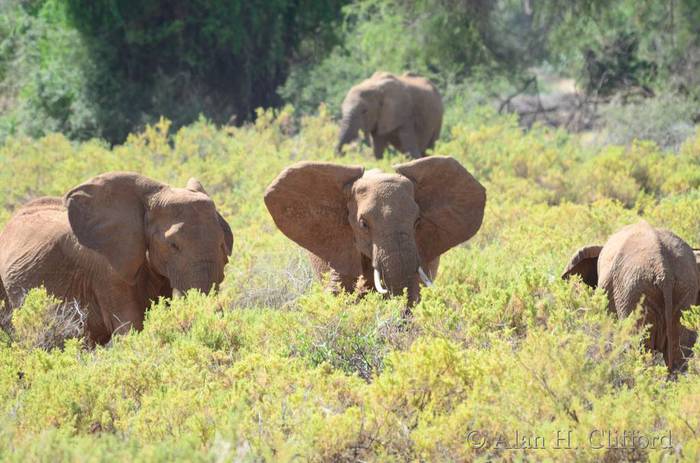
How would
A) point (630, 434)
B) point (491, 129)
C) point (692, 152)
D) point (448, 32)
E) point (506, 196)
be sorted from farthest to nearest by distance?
1. point (448, 32)
2. point (491, 129)
3. point (692, 152)
4. point (506, 196)
5. point (630, 434)

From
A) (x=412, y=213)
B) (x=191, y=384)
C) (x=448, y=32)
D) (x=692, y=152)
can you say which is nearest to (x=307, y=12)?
(x=448, y=32)

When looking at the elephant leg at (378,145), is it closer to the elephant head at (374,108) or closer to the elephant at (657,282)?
the elephant head at (374,108)

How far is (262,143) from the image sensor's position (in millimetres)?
19234

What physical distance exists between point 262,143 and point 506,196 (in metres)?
4.78

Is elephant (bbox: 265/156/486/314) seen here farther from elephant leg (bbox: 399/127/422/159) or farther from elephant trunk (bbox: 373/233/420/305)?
elephant leg (bbox: 399/127/422/159)

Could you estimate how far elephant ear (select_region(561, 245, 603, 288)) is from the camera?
8.47 meters

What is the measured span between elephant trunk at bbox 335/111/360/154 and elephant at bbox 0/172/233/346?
9.48 meters

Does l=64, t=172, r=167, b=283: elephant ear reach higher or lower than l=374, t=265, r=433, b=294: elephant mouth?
higher

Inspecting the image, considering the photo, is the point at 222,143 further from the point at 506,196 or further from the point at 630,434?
the point at 630,434

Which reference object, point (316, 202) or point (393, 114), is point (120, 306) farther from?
point (393, 114)

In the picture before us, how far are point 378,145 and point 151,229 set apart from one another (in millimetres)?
11037

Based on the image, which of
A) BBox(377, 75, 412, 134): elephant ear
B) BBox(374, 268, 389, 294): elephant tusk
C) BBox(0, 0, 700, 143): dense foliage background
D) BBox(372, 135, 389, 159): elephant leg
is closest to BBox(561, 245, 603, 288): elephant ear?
BBox(374, 268, 389, 294): elephant tusk

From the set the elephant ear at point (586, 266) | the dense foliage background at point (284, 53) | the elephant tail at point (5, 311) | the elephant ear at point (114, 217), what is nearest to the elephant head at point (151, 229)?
the elephant ear at point (114, 217)

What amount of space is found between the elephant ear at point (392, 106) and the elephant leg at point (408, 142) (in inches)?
6.6
